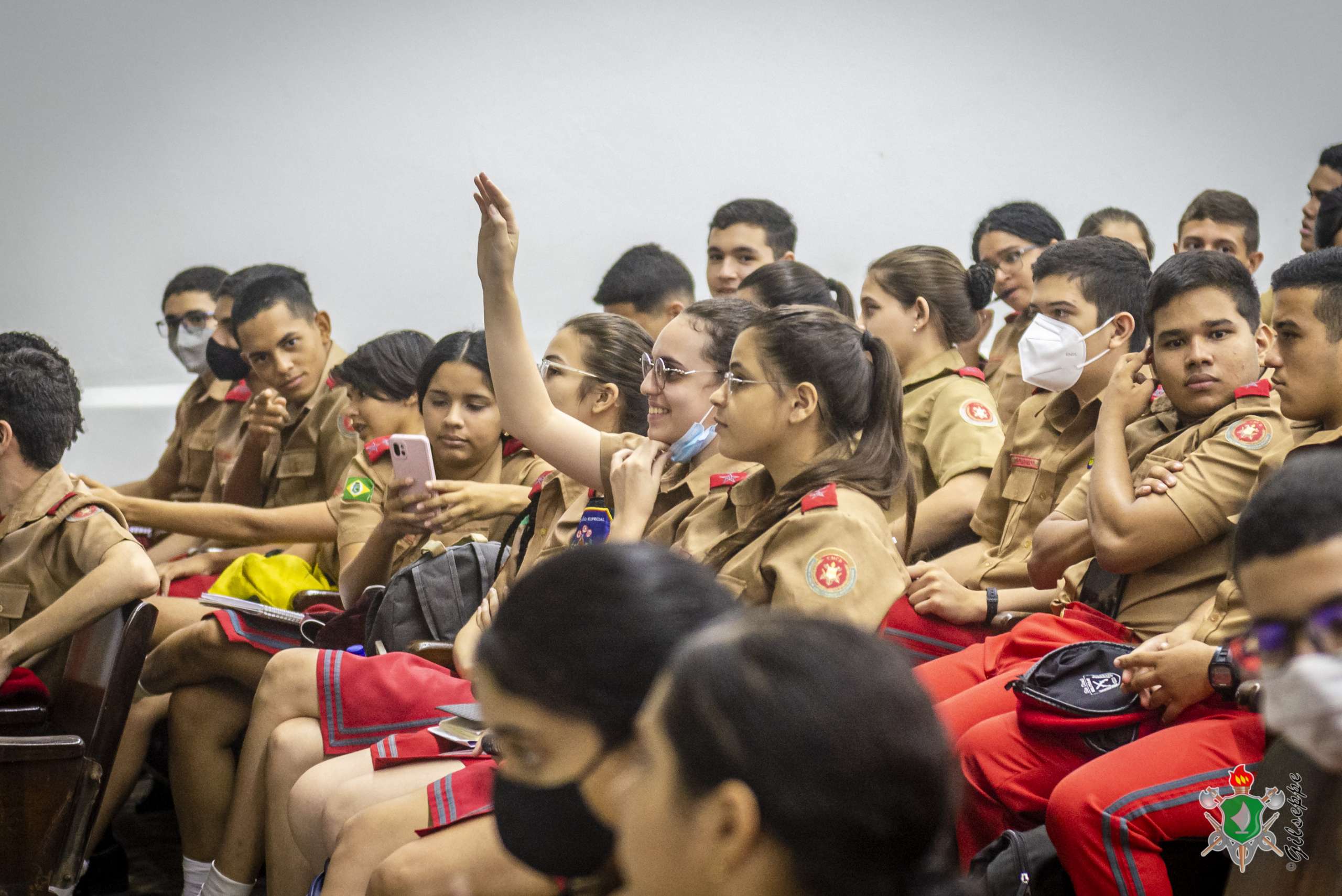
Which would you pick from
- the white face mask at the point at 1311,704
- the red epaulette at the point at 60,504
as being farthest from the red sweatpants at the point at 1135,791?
the red epaulette at the point at 60,504

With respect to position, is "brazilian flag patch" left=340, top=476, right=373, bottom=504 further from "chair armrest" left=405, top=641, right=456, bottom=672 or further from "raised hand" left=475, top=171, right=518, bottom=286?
"raised hand" left=475, top=171, right=518, bottom=286

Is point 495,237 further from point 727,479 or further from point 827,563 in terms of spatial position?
point 827,563

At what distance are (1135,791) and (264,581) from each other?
80.4 inches

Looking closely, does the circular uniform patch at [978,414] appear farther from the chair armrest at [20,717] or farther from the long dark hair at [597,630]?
the chair armrest at [20,717]

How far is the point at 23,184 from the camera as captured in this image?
5.31 metres

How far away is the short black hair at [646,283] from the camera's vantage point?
4102 millimetres

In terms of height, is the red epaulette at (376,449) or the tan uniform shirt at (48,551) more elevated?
the red epaulette at (376,449)

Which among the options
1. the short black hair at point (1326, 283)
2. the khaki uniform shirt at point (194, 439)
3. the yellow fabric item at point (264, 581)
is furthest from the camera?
the khaki uniform shirt at point (194, 439)

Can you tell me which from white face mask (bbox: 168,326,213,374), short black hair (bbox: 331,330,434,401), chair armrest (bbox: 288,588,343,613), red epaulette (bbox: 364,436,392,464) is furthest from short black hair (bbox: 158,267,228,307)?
chair armrest (bbox: 288,588,343,613)

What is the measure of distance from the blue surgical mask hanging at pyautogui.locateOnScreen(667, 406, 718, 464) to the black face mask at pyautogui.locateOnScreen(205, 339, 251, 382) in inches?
88.4

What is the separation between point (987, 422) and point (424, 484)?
1203mm

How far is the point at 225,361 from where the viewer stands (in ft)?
14.0

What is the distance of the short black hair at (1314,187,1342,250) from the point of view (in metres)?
2.62

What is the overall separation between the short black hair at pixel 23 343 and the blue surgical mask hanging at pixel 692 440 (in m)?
1.48
